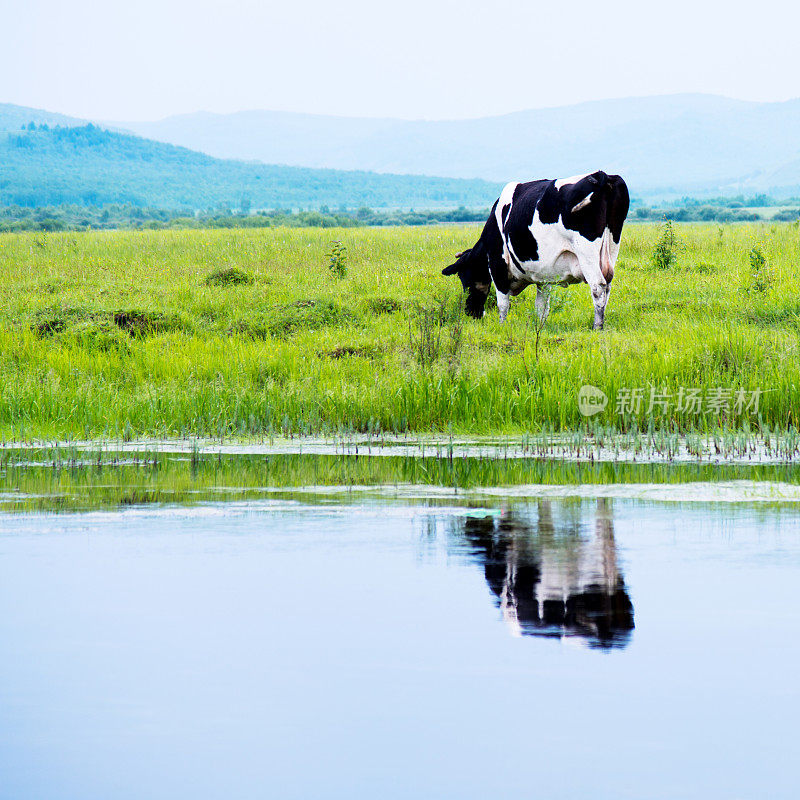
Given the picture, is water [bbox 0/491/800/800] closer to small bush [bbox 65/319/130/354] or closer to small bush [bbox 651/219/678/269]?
small bush [bbox 65/319/130/354]

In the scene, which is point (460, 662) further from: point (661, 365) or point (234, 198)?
point (234, 198)

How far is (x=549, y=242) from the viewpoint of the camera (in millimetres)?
16250

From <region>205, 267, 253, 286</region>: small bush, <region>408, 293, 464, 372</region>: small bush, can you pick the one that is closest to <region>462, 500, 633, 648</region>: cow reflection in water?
<region>408, 293, 464, 372</region>: small bush

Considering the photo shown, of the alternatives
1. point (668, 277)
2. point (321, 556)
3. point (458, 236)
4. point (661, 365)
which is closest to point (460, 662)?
point (321, 556)

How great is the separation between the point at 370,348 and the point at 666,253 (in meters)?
6.78

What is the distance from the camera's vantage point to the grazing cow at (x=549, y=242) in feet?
51.4

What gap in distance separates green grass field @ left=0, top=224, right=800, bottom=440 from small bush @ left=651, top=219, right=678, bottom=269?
0.18 m

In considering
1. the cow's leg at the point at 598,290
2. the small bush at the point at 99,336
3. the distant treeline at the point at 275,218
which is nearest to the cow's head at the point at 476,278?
the cow's leg at the point at 598,290

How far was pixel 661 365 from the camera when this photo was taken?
1231 centimetres

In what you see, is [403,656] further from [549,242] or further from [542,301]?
[542,301]

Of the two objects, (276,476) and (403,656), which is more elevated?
(403,656)

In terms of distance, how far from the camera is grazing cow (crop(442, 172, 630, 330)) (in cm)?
1566

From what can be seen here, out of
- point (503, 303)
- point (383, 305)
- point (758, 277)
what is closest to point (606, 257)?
point (503, 303)

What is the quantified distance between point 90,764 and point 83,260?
63.2ft
